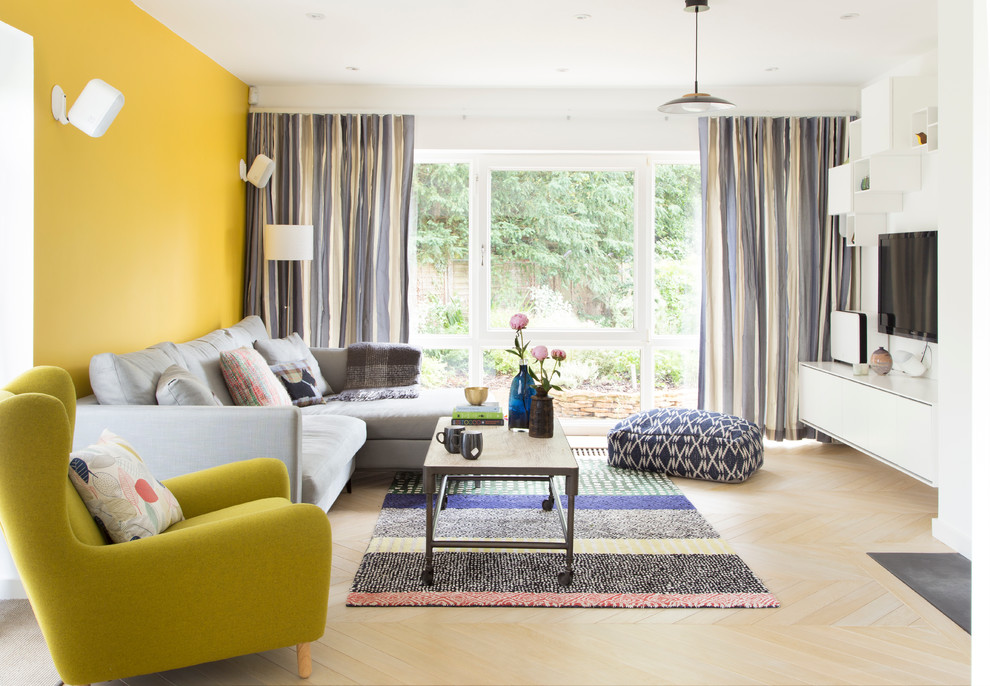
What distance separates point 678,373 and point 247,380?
336 cm

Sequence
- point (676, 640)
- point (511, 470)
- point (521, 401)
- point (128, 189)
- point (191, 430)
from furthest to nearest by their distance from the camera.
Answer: point (128, 189), point (521, 401), point (191, 430), point (511, 470), point (676, 640)

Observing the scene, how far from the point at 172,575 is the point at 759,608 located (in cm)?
203

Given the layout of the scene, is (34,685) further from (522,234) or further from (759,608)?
(522,234)

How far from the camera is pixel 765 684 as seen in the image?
2432 mm

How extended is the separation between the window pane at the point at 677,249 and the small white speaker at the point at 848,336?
96cm

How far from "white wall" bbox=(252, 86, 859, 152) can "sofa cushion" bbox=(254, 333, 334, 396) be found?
5.79 feet

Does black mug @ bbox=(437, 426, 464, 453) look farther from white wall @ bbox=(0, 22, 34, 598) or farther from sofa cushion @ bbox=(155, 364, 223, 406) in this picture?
white wall @ bbox=(0, 22, 34, 598)

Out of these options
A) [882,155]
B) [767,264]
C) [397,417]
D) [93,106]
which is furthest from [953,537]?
[93,106]

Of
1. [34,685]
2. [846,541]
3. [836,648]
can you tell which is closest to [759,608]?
[836,648]

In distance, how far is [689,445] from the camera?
4812 mm

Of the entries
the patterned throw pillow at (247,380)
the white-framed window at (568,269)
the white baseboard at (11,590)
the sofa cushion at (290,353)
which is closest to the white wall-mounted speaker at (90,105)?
the patterned throw pillow at (247,380)

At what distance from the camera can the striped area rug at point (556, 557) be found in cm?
307

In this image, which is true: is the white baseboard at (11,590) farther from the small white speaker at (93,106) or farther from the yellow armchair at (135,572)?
the small white speaker at (93,106)

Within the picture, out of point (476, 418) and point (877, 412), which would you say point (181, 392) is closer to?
point (476, 418)
